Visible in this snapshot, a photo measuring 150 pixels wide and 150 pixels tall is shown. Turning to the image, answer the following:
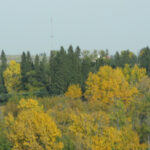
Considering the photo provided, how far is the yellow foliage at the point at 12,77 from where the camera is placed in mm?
34312

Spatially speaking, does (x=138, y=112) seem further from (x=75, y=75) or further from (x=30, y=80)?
(x=30, y=80)

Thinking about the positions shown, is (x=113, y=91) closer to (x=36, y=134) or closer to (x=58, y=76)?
(x=36, y=134)

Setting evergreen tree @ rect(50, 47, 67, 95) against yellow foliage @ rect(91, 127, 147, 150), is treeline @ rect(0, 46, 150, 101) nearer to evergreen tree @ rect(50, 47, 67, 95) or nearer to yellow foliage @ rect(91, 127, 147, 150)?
evergreen tree @ rect(50, 47, 67, 95)

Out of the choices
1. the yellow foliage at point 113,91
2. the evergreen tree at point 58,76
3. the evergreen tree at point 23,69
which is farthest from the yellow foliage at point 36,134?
the evergreen tree at point 23,69

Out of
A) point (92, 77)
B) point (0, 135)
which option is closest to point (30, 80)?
point (92, 77)

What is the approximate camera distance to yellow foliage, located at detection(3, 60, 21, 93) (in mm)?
34312

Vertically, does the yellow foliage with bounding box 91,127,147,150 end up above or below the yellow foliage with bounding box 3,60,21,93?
below

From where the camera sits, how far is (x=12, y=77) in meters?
34.7

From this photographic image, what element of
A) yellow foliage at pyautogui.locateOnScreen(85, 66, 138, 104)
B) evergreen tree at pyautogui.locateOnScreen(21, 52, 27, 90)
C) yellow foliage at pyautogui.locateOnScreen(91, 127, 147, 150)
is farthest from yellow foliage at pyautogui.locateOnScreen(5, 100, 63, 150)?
evergreen tree at pyautogui.locateOnScreen(21, 52, 27, 90)

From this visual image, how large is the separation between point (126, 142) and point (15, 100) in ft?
45.2

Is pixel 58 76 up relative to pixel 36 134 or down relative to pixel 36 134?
up

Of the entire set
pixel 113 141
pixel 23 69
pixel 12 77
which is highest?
pixel 23 69

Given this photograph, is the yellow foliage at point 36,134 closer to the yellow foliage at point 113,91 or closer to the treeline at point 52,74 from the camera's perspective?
the yellow foliage at point 113,91

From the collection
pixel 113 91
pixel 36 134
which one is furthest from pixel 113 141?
pixel 113 91
